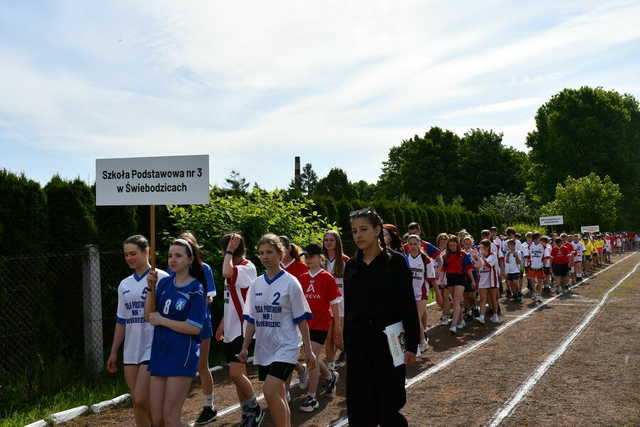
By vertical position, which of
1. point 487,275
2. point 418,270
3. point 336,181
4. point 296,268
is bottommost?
point 487,275

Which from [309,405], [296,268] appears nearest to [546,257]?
[296,268]

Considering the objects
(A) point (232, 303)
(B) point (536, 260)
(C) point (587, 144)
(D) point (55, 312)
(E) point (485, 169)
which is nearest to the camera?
(A) point (232, 303)

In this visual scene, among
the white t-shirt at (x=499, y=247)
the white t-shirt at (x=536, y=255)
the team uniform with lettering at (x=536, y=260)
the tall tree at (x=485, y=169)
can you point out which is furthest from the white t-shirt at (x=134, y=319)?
the tall tree at (x=485, y=169)

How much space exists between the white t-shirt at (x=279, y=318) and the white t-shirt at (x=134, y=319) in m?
0.94

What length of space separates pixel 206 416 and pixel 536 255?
14.6 metres

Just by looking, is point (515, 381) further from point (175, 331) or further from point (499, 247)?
point (499, 247)

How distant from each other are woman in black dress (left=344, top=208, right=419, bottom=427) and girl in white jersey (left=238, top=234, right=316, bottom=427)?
3.25 ft

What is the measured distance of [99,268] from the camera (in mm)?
9094

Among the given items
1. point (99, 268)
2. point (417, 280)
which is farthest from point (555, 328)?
point (99, 268)

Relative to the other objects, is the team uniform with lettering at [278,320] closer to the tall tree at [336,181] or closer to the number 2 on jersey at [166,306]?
the number 2 on jersey at [166,306]

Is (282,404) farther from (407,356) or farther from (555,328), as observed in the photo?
(555,328)

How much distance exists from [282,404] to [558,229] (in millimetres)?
55987

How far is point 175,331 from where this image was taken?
466 cm

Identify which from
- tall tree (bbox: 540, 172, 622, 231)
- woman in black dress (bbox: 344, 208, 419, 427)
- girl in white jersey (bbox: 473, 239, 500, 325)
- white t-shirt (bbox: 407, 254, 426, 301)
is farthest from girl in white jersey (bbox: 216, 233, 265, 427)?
tall tree (bbox: 540, 172, 622, 231)
